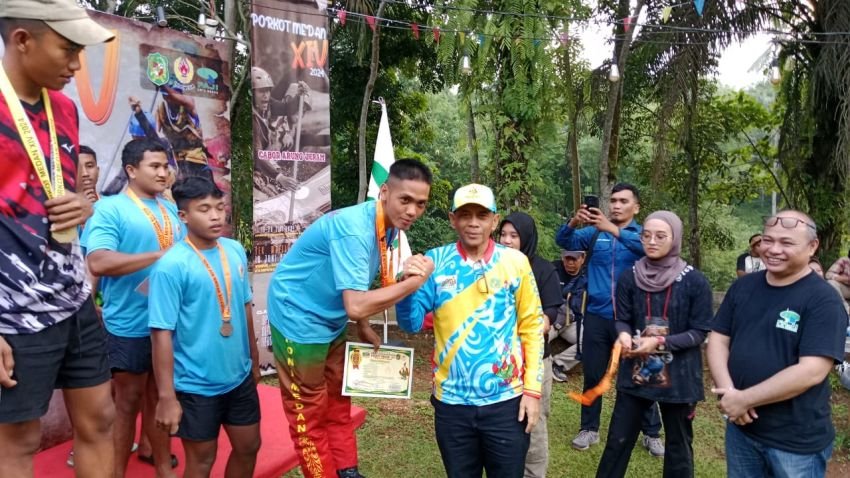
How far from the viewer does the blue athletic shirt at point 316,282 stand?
2615 mm

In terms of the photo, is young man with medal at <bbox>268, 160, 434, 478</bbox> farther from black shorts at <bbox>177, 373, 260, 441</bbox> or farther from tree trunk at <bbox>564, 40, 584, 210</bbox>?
tree trunk at <bbox>564, 40, 584, 210</bbox>

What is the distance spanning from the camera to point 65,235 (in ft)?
6.19

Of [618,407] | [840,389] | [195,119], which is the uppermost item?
[195,119]

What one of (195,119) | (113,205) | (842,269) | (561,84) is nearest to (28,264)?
(113,205)

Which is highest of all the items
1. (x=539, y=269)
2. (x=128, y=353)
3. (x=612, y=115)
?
(x=612, y=115)

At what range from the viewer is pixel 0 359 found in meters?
1.72

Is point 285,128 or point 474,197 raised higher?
point 285,128

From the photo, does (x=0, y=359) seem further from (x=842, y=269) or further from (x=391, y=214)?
(x=842, y=269)

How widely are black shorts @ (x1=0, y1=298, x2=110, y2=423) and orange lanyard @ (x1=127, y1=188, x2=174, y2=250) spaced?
1044 millimetres

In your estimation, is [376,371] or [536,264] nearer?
[376,371]

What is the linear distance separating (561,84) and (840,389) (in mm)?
4658

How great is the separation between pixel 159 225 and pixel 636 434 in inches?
112

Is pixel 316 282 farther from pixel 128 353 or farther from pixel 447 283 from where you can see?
Result: pixel 128 353

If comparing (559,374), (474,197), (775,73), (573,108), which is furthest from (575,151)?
(474,197)
